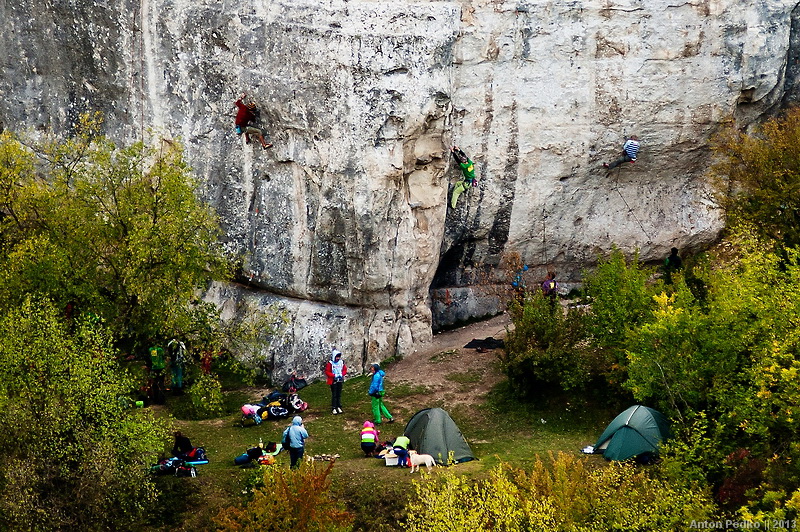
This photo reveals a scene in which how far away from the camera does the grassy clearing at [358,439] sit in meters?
25.3

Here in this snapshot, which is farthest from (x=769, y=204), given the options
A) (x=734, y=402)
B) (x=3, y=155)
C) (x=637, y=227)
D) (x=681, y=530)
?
(x=3, y=155)

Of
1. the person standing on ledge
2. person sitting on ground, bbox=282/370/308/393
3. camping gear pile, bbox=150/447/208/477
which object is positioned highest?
the person standing on ledge

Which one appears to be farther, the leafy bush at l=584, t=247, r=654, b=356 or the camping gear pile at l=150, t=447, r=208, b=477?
the leafy bush at l=584, t=247, r=654, b=356

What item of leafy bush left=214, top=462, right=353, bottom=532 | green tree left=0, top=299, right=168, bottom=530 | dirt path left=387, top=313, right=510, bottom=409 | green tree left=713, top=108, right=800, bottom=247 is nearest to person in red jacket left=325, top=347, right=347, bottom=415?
dirt path left=387, top=313, right=510, bottom=409

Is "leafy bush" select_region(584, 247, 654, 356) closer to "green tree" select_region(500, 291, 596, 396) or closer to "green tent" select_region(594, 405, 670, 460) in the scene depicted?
"green tree" select_region(500, 291, 596, 396)

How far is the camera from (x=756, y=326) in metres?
25.4

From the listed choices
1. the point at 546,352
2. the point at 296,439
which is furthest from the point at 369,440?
the point at 546,352

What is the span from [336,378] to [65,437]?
27.1 ft

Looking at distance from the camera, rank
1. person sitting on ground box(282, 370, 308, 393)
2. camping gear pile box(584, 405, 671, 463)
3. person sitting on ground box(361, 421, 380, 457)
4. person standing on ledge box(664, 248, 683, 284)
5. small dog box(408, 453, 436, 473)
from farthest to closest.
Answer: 1. person standing on ledge box(664, 248, 683, 284)
2. person sitting on ground box(282, 370, 308, 393)
3. person sitting on ground box(361, 421, 380, 457)
4. small dog box(408, 453, 436, 473)
5. camping gear pile box(584, 405, 671, 463)

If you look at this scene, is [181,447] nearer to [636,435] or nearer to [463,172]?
[636,435]

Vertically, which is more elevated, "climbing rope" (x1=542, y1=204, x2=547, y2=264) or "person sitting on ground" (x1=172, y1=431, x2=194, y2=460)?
"climbing rope" (x1=542, y1=204, x2=547, y2=264)

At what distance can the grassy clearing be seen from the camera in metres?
25.3

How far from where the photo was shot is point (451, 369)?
32594 mm

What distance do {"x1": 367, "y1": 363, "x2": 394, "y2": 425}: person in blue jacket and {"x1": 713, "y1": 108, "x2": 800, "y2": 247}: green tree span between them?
1112 centimetres
